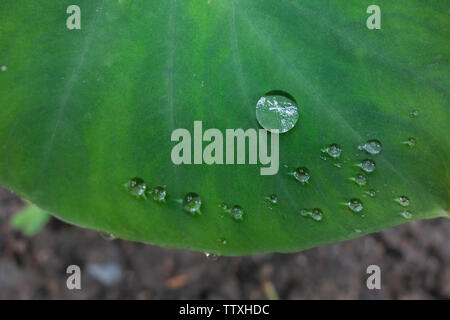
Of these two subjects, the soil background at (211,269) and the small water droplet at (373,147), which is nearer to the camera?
the small water droplet at (373,147)

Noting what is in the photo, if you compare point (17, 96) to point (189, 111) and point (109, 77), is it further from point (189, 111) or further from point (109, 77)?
point (189, 111)

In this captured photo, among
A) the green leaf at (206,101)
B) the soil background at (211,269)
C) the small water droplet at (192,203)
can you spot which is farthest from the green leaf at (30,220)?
the small water droplet at (192,203)

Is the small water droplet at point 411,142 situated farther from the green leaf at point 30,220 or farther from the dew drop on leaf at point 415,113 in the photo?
the green leaf at point 30,220

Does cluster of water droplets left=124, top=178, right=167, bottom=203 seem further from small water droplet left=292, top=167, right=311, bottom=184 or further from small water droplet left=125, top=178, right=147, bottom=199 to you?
small water droplet left=292, top=167, right=311, bottom=184
